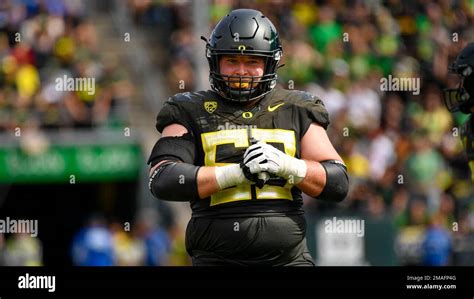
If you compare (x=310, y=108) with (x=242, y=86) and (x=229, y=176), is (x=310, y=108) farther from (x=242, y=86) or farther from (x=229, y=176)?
(x=229, y=176)

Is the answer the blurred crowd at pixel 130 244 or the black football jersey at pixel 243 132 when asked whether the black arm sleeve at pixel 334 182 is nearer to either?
the black football jersey at pixel 243 132

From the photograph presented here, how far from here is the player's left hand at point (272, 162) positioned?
22.3ft

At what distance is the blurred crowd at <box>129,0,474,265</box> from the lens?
16.1 meters

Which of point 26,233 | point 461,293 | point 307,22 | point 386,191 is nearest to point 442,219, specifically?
point 386,191

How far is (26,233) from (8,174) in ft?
3.30

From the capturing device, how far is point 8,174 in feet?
58.7

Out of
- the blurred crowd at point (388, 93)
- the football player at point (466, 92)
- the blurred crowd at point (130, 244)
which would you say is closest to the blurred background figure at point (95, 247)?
the blurred crowd at point (130, 244)

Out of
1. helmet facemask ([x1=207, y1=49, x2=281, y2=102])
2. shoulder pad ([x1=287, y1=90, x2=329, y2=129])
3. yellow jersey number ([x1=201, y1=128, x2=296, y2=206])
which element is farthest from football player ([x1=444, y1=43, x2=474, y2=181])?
yellow jersey number ([x1=201, y1=128, x2=296, y2=206])

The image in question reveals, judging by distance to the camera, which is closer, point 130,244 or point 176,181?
point 176,181

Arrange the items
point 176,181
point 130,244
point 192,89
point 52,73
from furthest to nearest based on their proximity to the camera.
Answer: point 52,73, point 130,244, point 192,89, point 176,181

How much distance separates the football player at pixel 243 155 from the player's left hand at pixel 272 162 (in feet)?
0.04

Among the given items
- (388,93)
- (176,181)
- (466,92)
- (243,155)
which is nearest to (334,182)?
(243,155)

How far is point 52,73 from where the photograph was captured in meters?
18.4

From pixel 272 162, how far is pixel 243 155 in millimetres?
298
